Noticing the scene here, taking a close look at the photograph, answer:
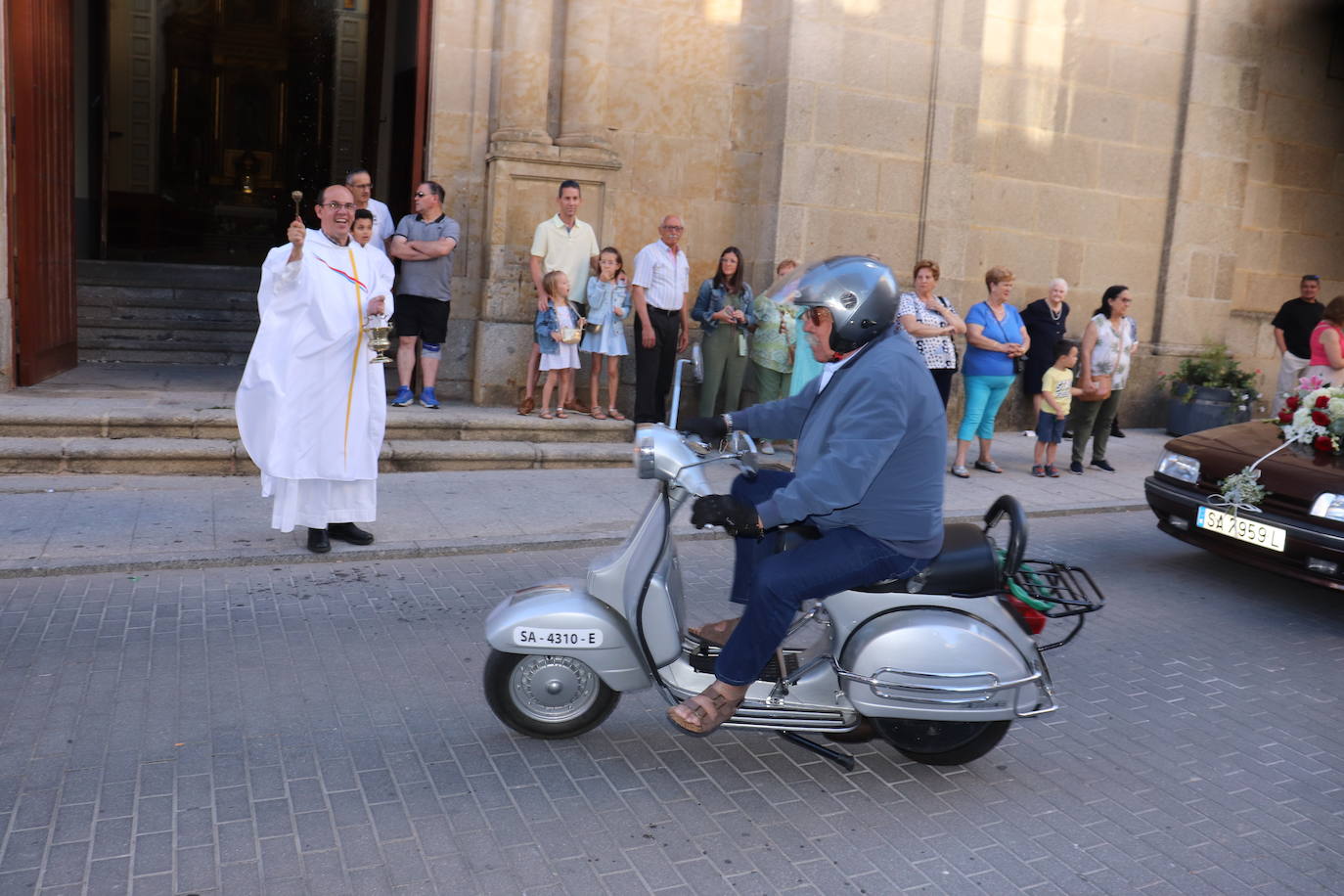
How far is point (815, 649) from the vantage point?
446 centimetres

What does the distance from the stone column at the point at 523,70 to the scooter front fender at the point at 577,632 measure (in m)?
7.41

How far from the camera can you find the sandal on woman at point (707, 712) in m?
4.17

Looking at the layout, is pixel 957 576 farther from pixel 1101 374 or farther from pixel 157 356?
pixel 157 356

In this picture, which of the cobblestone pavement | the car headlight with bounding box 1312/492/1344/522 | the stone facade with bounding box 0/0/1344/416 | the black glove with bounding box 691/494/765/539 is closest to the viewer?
the cobblestone pavement

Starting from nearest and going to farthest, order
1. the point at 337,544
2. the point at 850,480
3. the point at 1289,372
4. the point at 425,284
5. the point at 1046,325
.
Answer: the point at 850,480
the point at 337,544
the point at 425,284
the point at 1046,325
the point at 1289,372

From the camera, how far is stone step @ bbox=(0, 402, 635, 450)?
8938 millimetres

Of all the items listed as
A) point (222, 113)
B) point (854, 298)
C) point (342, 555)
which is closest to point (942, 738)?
point (854, 298)

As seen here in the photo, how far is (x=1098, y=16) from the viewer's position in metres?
13.4

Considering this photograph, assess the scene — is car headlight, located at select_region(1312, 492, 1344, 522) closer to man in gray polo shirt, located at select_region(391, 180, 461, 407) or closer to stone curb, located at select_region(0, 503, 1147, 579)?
stone curb, located at select_region(0, 503, 1147, 579)

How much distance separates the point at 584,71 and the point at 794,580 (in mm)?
8222

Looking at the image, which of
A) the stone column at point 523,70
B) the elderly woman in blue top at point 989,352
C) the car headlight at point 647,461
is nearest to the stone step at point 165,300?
the stone column at point 523,70

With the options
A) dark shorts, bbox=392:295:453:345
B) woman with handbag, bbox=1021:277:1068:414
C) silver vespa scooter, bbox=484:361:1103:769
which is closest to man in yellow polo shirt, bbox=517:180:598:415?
dark shorts, bbox=392:295:453:345

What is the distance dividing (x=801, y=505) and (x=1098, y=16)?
37.7 ft

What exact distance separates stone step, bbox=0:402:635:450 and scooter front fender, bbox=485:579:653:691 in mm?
5719
